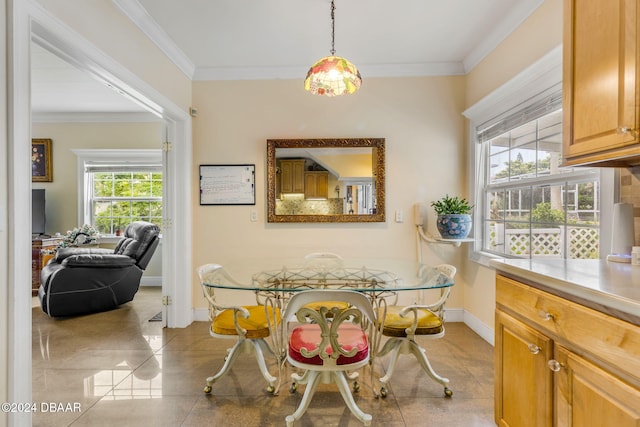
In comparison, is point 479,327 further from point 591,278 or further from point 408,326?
point 591,278

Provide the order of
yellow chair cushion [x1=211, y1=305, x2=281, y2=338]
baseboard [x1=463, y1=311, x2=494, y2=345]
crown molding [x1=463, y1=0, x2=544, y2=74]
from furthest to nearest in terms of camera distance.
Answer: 1. baseboard [x1=463, y1=311, x2=494, y2=345]
2. crown molding [x1=463, y1=0, x2=544, y2=74]
3. yellow chair cushion [x1=211, y1=305, x2=281, y2=338]

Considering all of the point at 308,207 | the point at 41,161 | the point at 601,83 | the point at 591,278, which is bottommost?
the point at 591,278

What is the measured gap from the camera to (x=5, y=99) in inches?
59.4

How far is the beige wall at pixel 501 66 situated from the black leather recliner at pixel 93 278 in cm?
372

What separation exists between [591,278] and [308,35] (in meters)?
2.62

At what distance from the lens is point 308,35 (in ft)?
9.51

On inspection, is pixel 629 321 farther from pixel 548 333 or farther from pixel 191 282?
pixel 191 282

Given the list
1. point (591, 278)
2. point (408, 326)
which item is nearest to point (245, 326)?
point (408, 326)

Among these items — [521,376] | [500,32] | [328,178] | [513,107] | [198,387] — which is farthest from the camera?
[328,178]

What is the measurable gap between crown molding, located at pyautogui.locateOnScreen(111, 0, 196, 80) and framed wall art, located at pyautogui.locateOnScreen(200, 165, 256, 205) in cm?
99

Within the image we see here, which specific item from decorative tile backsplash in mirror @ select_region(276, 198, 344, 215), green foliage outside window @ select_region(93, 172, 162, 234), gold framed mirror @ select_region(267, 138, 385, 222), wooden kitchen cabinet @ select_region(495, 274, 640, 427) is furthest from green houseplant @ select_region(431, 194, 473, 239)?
green foliage outside window @ select_region(93, 172, 162, 234)

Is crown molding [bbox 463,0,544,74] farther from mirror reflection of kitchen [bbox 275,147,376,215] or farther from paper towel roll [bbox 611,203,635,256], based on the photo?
paper towel roll [bbox 611,203,635,256]

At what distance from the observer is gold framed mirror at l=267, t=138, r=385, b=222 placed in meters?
3.50

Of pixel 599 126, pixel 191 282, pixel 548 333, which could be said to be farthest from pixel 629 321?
pixel 191 282
